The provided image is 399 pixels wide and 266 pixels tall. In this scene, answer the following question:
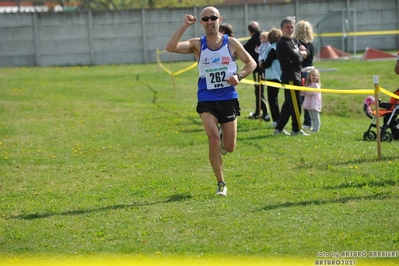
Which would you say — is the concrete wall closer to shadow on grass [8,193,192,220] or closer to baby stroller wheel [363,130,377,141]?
baby stroller wheel [363,130,377,141]

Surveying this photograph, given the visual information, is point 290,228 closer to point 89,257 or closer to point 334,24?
point 89,257

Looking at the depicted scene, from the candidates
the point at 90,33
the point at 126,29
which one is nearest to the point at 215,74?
A: the point at 90,33

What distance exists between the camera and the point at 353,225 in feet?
24.5

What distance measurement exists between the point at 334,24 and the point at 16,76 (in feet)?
48.0

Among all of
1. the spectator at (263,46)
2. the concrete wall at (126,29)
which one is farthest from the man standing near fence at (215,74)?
the concrete wall at (126,29)

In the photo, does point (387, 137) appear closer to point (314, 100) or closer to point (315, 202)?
point (314, 100)

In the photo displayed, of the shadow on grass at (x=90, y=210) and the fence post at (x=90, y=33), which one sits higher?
the fence post at (x=90, y=33)

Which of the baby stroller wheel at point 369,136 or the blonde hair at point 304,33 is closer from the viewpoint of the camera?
the baby stroller wheel at point 369,136

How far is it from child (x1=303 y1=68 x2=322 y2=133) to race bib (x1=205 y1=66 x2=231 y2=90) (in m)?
6.28

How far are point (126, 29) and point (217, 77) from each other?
107 ft

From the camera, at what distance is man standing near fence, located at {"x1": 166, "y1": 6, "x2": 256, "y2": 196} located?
909cm

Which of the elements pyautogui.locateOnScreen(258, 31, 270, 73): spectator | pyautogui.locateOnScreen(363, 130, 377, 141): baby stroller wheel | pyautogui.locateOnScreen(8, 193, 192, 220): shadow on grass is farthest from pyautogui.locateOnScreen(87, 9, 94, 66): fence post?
pyautogui.locateOnScreen(8, 193, 192, 220): shadow on grass

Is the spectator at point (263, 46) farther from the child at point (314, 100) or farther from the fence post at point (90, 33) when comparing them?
the fence post at point (90, 33)

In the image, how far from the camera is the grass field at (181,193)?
6.92 m
